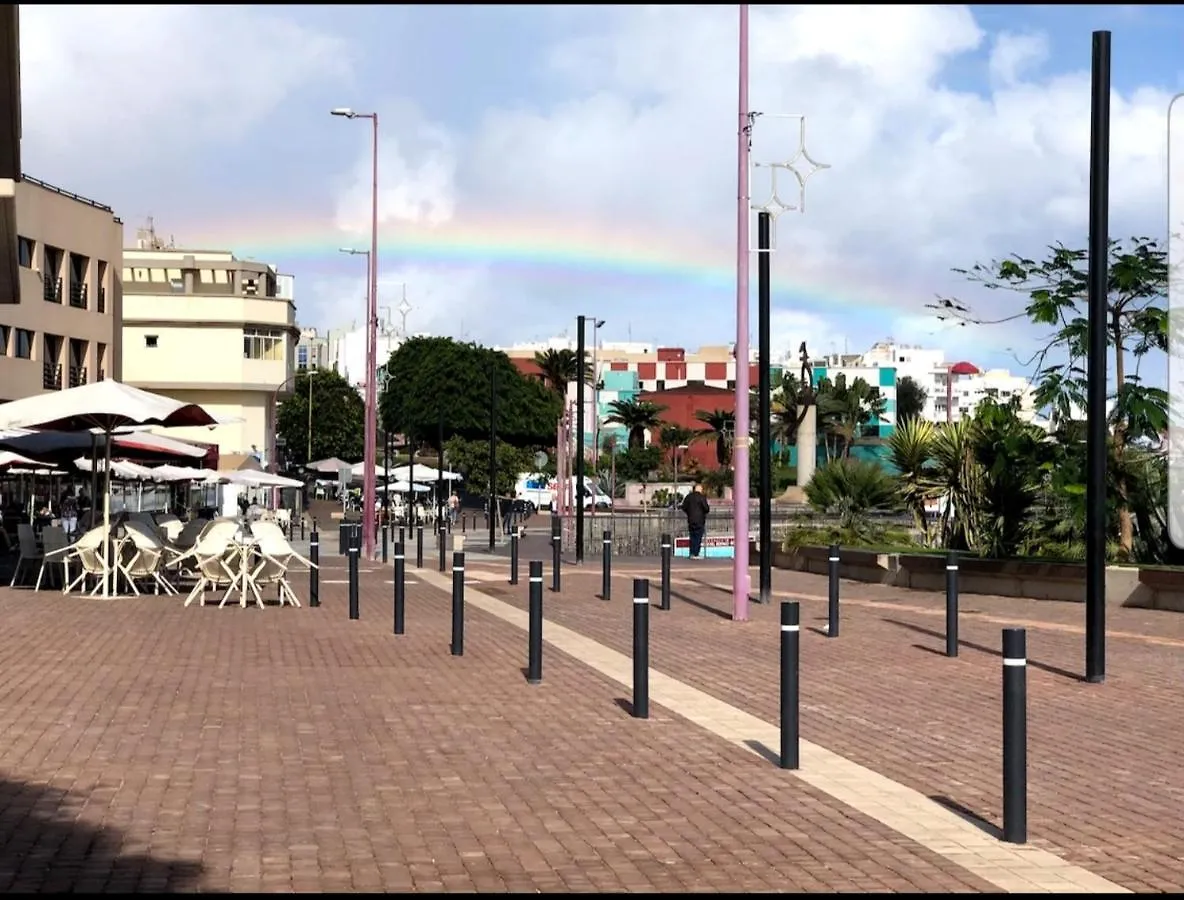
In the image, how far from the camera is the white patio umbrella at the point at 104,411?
23.6m

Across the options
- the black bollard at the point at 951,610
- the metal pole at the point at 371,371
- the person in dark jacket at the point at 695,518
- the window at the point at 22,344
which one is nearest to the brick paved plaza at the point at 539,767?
the black bollard at the point at 951,610

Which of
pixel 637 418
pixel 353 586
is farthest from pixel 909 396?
pixel 353 586

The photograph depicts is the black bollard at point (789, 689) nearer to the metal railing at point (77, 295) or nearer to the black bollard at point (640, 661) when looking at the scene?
the black bollard at point (640, 661)

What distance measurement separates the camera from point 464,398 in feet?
359

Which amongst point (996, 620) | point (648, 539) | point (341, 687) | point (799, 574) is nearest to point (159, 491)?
point (648, 539)

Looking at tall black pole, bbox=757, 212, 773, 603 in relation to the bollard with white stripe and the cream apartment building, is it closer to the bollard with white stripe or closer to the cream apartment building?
the bollard with white stripe

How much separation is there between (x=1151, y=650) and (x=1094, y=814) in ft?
28.7

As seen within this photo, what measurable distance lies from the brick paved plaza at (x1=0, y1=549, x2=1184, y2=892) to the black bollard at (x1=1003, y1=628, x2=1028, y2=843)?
0.64ft

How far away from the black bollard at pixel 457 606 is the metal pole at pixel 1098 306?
17.7 feet

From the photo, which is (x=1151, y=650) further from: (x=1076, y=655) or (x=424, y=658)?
(x=424, y=658)

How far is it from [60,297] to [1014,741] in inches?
2001

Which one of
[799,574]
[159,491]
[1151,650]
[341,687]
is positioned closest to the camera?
[341,687]

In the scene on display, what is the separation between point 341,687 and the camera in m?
13.8

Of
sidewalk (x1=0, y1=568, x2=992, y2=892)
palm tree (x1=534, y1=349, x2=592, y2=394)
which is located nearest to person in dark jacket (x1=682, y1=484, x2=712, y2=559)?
sidewalk (x1=0, y1=568, x2=992, y2=892)
